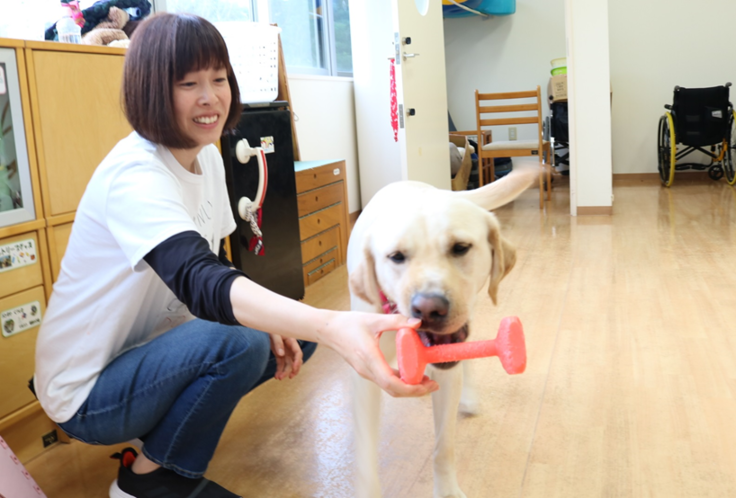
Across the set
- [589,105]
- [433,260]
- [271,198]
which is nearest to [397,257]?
[433,260]

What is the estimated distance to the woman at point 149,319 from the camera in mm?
1227

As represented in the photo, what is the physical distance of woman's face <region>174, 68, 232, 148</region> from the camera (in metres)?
1.29

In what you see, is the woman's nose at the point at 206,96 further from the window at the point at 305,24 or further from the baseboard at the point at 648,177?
the baseboard at the point at 648,177

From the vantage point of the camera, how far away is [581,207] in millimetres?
4945

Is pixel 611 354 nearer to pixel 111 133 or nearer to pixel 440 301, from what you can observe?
pixel 440 301

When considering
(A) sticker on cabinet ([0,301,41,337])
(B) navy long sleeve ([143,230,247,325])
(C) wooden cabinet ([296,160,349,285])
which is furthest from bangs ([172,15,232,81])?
(C) wooden cabinet ([296,160,349,285])

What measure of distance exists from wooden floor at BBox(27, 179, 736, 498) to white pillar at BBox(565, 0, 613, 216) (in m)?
1.85

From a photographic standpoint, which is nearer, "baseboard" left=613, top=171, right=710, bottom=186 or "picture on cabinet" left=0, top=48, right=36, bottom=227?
"picture on cabinet" left=0, top=48, right=36, bottom=227

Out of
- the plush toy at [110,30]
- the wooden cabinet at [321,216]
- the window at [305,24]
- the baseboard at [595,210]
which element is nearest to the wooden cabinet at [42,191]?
the plush toy at [110,30]

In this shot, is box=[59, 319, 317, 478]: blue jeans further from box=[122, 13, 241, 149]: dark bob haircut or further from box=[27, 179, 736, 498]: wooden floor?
box=[122, 13, 241, 149]: dark bob haircut

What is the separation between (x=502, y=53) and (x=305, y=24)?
299 centimetres

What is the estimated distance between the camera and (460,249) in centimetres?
116

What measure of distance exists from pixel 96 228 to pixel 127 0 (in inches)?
61.3

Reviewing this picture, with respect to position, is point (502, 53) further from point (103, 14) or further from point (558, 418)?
point (558, 418)
